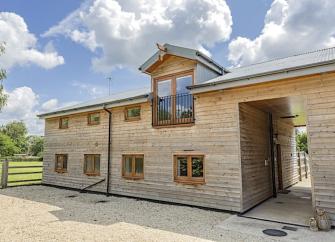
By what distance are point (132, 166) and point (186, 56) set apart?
4908mm

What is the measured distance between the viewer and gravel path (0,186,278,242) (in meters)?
5.11

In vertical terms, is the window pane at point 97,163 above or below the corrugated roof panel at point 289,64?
below

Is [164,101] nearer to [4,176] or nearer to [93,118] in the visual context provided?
[93,118]

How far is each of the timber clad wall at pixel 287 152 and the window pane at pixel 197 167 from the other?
5200mm

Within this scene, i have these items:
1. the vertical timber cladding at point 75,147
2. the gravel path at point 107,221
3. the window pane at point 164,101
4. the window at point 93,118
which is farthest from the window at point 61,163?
the window pane at point 164,101

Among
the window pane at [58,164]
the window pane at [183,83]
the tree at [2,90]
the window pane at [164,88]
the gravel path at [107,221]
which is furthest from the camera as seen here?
the window pane at [58,164]

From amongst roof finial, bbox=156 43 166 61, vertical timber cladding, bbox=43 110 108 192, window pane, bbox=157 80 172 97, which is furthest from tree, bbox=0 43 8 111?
roof finial, bbox=156 43 166 61

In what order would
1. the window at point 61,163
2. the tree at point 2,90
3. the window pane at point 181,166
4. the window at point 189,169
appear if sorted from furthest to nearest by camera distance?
the window at point 61,163, the tree at point 2,90, the window pane at point 181,166, the window at point 189,169

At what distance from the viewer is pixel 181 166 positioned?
8.38 metres

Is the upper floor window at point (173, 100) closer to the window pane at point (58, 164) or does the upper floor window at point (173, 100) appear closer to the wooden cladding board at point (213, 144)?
the wooden cladding board at point (213, 144)

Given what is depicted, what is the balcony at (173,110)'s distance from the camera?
8391 mm

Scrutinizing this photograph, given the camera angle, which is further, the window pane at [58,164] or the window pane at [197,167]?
the window pane at [58,164]

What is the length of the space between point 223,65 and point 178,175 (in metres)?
5.00

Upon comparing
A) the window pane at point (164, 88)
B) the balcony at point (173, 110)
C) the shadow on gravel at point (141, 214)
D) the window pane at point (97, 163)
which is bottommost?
the shadow on gravel at point (141, 214)
